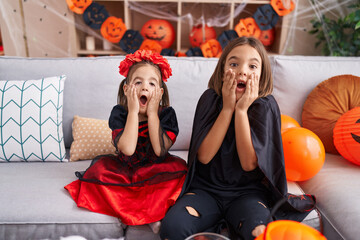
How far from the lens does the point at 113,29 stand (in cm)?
252

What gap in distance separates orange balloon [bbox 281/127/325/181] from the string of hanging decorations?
1473 millimetres

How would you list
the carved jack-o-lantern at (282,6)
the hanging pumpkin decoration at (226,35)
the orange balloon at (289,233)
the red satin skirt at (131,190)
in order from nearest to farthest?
the orange balloon at (289,233), the red satin skirt at (131,190), the carved jack-o-lantern at (282,6), the hanging pumpkin decoration at (226,35)

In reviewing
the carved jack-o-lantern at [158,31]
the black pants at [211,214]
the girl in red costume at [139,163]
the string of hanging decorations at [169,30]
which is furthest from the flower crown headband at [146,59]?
the carved jack-o-lantern at [158,31]

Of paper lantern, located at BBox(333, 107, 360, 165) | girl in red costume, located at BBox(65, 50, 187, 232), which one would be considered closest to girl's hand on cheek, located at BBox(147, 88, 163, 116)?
girl in red costume, located at BBox(65, 50, 187, 232)

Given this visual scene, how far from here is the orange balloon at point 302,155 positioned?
3.93ft

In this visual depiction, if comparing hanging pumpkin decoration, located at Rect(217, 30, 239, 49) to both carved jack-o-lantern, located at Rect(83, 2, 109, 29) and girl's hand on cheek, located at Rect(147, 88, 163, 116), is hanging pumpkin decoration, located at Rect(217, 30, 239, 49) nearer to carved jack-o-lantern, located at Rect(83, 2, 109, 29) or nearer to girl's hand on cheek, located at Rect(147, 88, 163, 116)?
carved jack-o-lantern, located at Rect(83, 2, 109, 29)

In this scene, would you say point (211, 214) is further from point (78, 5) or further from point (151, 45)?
point (78, 5)

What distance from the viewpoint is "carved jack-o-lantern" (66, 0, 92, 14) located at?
7.91 ft

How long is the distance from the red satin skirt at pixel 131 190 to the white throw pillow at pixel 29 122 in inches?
12.5

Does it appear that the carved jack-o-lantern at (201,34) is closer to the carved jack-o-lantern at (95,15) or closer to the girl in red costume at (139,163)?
the carved jack-o-lantern at (95,15)

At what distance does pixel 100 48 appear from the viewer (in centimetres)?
284

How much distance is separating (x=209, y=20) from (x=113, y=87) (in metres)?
1.42

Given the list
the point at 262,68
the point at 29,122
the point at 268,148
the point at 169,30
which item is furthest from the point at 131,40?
the point at 268,148

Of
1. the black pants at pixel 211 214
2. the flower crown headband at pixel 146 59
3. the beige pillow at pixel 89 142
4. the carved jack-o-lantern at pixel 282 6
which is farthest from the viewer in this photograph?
the carved jack-o-lantern at pixel 282 6
